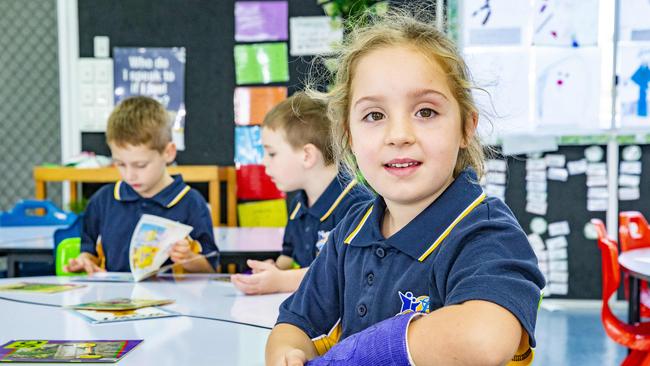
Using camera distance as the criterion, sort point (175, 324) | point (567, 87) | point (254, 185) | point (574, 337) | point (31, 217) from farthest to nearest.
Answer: point (254, 185), point (567, 87), point (574, 337), point (31, 217), point (175, 324)

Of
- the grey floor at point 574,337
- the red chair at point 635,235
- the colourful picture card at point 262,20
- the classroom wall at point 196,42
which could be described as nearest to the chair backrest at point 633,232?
the red chair at point 635,235

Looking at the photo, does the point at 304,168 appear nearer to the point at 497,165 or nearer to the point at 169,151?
the point at 169,151

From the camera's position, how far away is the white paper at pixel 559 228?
14.3 ft

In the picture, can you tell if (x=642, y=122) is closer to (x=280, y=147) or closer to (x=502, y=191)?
(x=502, y=191)

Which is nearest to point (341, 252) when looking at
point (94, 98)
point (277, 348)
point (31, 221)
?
point (277, 348)

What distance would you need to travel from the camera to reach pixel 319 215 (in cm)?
198

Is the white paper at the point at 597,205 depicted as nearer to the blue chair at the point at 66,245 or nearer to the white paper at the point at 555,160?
the white paper at the point at 555,160

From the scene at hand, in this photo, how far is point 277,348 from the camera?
41.6 inches

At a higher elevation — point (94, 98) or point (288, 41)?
point (288, 41)

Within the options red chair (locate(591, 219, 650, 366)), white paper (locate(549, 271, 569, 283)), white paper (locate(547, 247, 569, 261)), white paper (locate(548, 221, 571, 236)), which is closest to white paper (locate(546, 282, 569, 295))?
white paper (locate(549, 271, 569, 283))

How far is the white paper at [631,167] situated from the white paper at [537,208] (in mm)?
509

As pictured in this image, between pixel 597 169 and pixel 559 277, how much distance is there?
697 millimetres

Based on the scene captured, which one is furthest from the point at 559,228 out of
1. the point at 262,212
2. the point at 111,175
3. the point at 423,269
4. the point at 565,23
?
the point at 423,269

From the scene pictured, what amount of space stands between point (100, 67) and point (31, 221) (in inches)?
57.2
